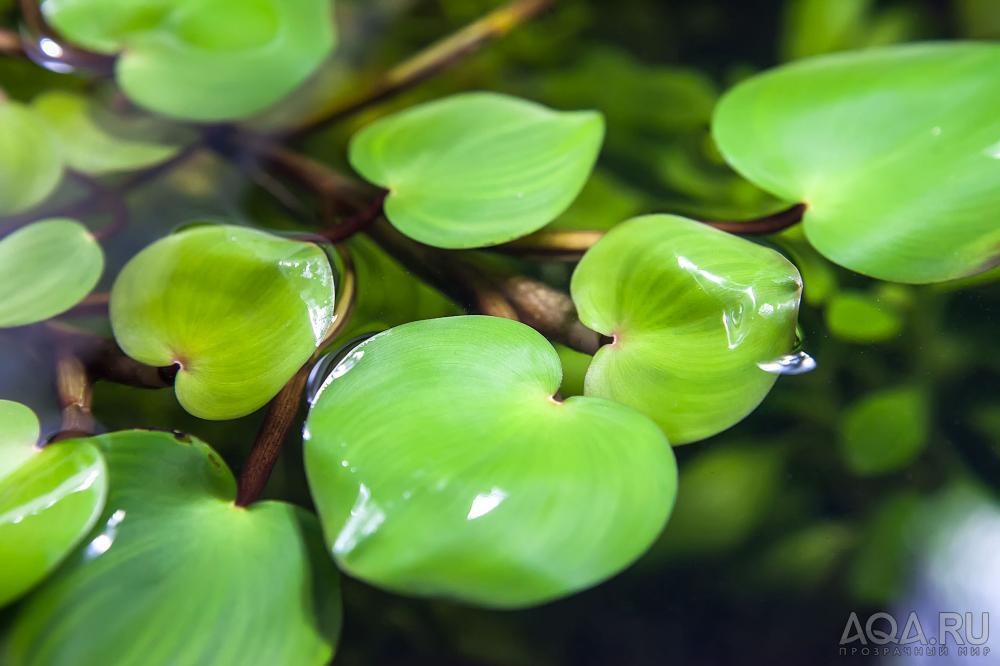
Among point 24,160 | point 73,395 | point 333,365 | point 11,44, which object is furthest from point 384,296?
point 11,44

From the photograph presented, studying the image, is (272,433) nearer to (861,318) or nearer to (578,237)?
(578,237)

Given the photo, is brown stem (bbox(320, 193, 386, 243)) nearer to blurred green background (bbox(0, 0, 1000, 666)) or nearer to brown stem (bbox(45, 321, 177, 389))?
blurred green background (bbox(0, 0, 1000, 666))

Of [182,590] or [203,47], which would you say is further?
[203,47]

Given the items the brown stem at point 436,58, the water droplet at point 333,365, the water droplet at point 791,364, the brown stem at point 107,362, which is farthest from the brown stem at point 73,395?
the water droplet at point 791,364

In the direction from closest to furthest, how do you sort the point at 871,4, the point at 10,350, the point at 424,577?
the point at 424,577 → the point at 10,350 → the point at 871,4

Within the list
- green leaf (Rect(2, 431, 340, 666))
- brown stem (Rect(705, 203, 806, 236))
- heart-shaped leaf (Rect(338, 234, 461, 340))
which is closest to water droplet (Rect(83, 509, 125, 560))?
green leaf (Rect(2, 431, 340, 666))

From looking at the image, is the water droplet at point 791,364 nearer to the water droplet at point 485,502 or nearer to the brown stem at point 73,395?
the water droplet at point 485,502

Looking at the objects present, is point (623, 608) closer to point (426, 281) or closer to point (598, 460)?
point (598, 460)

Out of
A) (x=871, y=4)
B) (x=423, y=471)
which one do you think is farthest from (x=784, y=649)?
(x=871, y=4)
